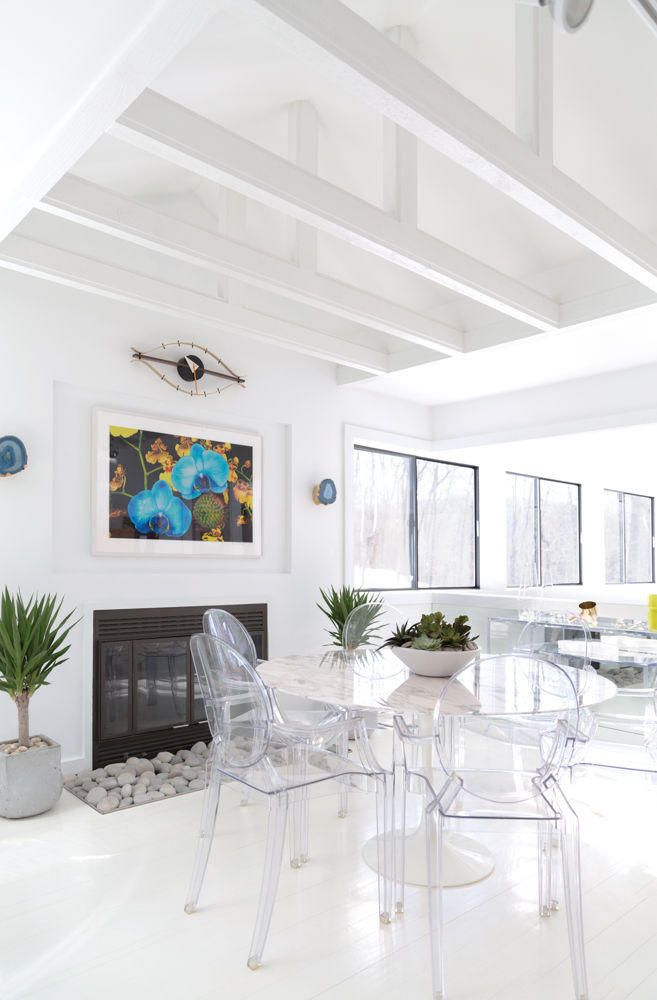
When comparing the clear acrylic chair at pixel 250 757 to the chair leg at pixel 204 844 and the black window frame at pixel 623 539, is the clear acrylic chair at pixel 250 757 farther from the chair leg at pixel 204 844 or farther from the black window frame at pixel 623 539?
the black window frame at pixel 623 539

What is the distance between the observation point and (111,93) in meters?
1.75

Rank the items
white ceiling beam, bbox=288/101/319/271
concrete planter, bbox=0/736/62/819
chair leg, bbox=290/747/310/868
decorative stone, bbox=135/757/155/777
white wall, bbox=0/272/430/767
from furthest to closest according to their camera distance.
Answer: decorative stone, bbox=135/757/155/777 < white wall, bbox=0/272/430/767 < white ceiling beam, bbox=288/101/319/271 < concrete planter, bbox=0/736/62/819 < chair leg, bbox=290/747/310/868

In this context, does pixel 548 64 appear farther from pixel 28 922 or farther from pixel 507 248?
pixel 28 922

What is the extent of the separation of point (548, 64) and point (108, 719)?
358 centimetres

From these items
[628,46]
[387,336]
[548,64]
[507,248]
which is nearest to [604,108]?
[628,46]

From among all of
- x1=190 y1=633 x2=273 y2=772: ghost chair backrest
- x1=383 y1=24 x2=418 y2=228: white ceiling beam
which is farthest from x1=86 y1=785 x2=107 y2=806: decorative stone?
x1=383 y1=24 x2=418 y2=228: white ceiling beam

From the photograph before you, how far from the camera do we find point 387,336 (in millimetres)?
4621

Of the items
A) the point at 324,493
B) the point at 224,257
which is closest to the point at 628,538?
the point at 324,493

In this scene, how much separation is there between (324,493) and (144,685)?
1764mm

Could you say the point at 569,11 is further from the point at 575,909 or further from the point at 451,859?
the point at 451,859

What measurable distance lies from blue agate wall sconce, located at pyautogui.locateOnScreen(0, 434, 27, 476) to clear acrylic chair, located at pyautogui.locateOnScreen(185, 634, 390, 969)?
5.19 ft

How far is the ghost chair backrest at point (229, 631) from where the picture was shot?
292 cm

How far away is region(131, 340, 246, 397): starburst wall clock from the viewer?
13.3ft

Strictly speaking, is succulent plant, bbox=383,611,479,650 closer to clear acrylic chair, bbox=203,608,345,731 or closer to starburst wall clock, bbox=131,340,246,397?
clear acrylic chair, bbox=203,608,345,731
